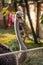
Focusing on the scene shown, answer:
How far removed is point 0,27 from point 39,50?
1057 cm

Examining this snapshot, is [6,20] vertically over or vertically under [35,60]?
under

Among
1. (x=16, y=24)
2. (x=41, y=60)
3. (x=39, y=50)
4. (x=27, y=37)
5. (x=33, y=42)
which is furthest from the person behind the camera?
(x=27, y=37)

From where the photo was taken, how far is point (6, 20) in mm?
13406

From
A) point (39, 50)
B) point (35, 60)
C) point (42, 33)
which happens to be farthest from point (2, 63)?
point (42, 33)

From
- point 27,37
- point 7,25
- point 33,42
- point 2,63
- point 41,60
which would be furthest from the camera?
point 7,25

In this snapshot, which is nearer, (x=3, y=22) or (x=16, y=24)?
(x=16, y=24)

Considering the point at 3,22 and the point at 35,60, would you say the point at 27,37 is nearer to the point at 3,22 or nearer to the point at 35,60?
the point at 3,22

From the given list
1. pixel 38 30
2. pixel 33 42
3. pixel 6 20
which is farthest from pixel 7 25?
pixel 33 42

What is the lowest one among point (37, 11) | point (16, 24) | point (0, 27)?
point (0, 27)

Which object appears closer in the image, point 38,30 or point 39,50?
point 39,50

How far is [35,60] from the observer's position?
3.25 m

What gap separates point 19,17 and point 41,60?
80.2 inches

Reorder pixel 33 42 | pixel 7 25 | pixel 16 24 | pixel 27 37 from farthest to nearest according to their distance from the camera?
1. pixel 7 25
2. pixel 27 37
3. pixel 33 42
4. pixel 16 24

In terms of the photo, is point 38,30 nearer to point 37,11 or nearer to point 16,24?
point 37,11
